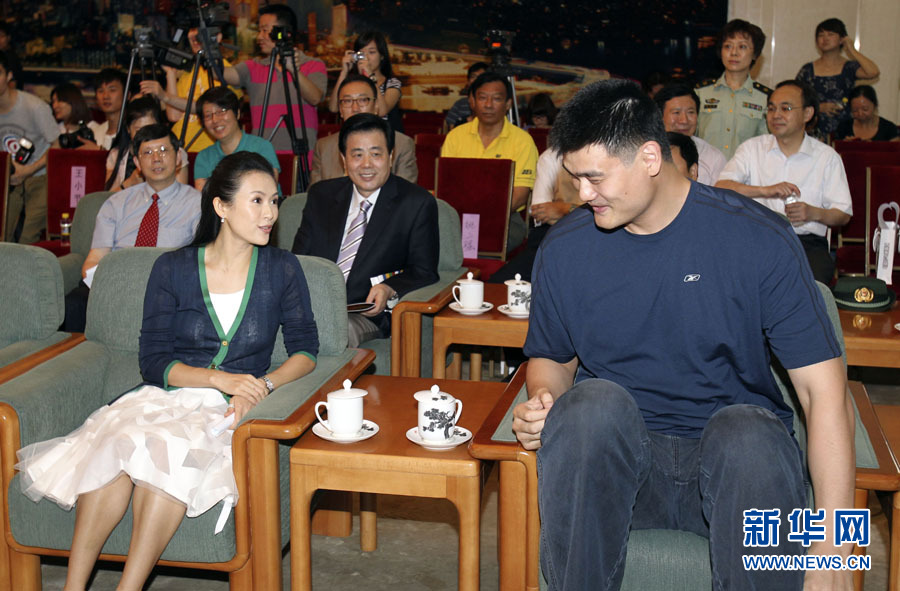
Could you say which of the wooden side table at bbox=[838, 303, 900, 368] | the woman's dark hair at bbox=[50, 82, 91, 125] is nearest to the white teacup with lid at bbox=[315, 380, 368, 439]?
the wooden side table at bbox=[838, 303, 900, 368]

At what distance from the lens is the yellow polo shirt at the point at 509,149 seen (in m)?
4.66

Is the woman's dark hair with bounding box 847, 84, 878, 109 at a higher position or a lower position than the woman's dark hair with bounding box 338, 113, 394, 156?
higher

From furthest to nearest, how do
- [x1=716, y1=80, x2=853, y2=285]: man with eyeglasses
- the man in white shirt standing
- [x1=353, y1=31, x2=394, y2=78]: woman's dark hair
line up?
[x1=353, y1=31, x2=394, y2=78]: woman's dark hair → the man in white shirt standing → [x1=716, y1=80, x2=853, y2=285]: man with eyeglasses

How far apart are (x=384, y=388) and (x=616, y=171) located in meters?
0.92

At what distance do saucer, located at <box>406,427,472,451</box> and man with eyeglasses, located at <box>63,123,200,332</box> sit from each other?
1.74 m

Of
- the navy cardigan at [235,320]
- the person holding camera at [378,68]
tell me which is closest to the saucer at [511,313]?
the navy cardigan at [235,320]

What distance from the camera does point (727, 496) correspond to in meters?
1.53

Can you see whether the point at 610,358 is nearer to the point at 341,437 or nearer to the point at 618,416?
the point at 618,416

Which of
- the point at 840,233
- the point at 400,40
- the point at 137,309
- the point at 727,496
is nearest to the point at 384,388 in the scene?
the point at 137,309

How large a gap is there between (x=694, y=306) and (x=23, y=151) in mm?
4403

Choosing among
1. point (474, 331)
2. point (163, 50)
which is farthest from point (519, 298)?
point (163, 50)

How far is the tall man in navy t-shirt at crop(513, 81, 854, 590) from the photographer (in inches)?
61.2

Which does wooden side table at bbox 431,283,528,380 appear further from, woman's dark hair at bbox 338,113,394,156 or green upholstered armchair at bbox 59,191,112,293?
green upholstered armchair at bbox 59,191,112,293

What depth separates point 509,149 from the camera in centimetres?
469
